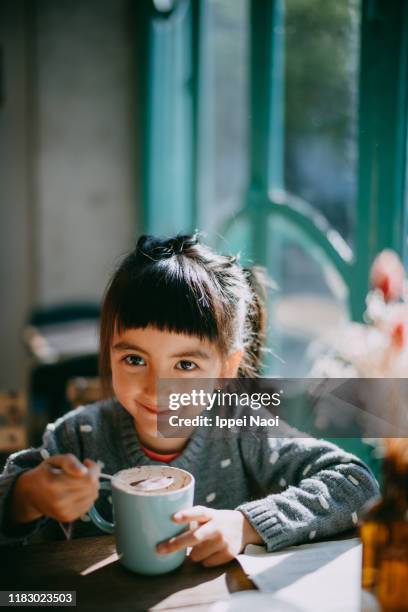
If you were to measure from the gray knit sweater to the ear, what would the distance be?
9 centimetres

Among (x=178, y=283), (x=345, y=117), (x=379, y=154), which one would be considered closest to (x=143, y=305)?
(x=178, y=283)

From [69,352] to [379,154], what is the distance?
129cm

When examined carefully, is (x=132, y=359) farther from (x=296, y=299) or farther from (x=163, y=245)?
(x=296, y=299)

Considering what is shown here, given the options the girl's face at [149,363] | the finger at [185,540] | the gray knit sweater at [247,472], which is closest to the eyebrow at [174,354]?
the girl's face at [149,363]

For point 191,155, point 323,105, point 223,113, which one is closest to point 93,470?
point 323,105

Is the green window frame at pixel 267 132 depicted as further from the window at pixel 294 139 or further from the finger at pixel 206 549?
the finger at pixel 206 549

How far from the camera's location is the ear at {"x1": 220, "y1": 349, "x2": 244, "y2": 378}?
0.93 metres

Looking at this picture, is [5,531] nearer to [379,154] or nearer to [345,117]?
[379,154]

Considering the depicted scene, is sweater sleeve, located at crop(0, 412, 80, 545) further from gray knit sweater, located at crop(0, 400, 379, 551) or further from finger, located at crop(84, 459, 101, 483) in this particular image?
finger, located at crop(84, 459, 101, 483)

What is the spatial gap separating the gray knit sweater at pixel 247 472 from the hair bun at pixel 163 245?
231 millimetres

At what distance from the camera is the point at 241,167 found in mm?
2438

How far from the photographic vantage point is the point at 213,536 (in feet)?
2.30

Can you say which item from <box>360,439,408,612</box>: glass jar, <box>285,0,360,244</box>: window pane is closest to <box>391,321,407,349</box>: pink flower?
<box>360,439,408,612</box>: glass jar

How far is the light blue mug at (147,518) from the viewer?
648 mm
